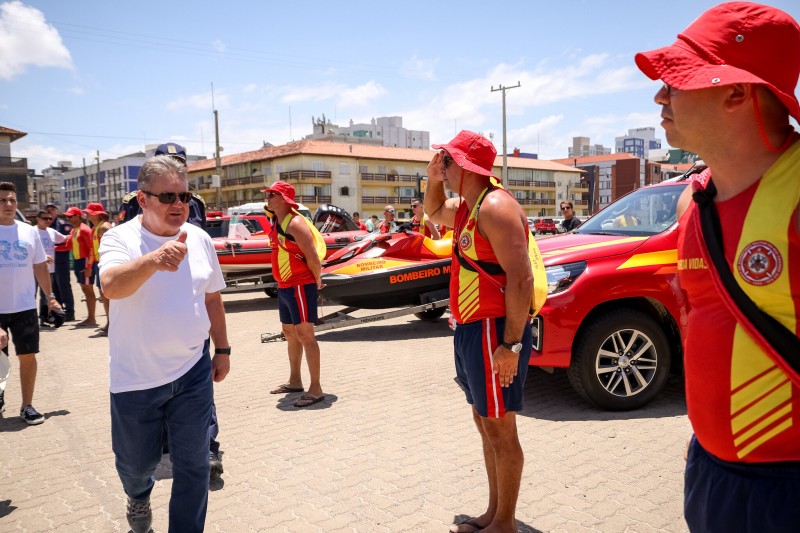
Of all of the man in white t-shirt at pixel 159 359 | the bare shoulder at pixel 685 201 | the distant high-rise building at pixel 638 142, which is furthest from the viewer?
the distant high-rise building at pixel 638 142

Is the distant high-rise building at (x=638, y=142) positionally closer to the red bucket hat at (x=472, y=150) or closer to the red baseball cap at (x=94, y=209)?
the red baseball cap at (x=94, y=209)

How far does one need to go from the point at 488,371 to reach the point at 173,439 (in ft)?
5.23

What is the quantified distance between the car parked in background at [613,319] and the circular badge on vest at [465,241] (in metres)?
1.92

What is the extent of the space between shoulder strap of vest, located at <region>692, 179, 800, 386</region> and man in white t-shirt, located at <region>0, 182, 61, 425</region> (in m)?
5.69

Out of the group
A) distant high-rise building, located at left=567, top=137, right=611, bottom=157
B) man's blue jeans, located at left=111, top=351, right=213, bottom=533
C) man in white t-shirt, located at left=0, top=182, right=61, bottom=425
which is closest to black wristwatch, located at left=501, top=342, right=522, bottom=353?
man's blue jeans, located at left=111, top=351, right=213, bottom=533

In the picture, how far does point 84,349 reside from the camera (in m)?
8.85

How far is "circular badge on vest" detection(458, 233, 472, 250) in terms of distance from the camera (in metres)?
2.97

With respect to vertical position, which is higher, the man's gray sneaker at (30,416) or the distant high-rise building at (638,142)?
the distant high-rise building at (638,142)

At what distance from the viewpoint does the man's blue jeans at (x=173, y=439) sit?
2664 mm

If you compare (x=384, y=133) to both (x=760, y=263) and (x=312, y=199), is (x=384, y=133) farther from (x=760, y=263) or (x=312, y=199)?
(x=760, y=263)

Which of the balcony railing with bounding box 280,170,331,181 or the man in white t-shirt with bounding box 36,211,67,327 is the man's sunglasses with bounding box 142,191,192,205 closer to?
the man in white t-shirt with bounding box 36,211,67,327

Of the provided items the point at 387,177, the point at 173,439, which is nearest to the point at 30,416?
the point at 173,439

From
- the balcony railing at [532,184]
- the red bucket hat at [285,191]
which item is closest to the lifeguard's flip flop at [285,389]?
the red bucket hat at [285,191]

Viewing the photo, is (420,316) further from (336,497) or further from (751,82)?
(751,82)
